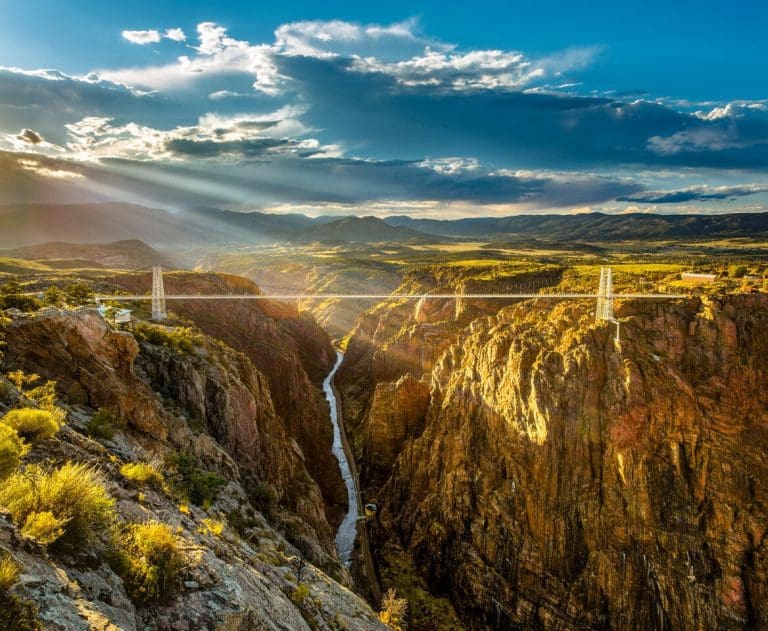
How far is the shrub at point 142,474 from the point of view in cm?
1090

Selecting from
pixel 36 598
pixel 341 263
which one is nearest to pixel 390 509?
pixel 36 598

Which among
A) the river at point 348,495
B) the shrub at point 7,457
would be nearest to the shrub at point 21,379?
the shrub at point 7,457

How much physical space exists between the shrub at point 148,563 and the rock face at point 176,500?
0.14 meters

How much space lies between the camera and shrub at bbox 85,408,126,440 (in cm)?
1289

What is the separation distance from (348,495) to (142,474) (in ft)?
112

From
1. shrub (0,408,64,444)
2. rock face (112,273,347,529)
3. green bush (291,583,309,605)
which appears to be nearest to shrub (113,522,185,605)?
shrub (0,408,64,444)

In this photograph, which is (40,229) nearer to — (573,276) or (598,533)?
(573,276)

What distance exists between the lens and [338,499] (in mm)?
41125

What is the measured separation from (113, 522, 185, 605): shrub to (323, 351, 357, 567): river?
28724 millimetres

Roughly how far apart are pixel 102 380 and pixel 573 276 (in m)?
60.5

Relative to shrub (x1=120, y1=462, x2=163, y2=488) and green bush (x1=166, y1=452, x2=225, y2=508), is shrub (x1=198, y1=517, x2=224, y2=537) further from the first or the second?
green bush (x1=166, y1=452, x2=225, y2=508)

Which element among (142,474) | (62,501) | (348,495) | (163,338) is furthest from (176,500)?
(348,495)

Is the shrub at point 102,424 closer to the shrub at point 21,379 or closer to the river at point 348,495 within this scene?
the shrub at point 21,379

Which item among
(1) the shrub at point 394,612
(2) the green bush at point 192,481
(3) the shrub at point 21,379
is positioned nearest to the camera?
(3) the shrub at point 21,379
